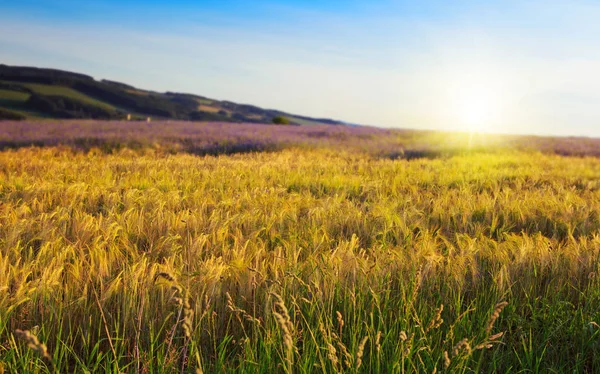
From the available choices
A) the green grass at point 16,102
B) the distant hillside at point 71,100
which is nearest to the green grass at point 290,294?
the distant hillside at point 71,100

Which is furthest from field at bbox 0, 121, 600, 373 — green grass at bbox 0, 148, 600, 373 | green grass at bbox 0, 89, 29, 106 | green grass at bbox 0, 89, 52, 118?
green grass at bbox 0, 89, 29, 106

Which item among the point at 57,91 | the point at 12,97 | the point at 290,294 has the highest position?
the point at 57,91

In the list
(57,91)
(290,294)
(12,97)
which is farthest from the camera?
(57,91)

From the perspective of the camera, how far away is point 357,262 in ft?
7.73

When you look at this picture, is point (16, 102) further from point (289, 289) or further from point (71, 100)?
point (289, 289)

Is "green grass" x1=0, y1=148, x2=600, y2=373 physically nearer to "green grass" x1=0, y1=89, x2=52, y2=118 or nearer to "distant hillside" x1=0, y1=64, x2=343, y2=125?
"distant hillside" x1=0, y1=64, x2=343, y2=125

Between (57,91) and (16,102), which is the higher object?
(57,91)

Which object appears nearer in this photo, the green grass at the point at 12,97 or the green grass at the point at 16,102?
the green grass at the point at 16,102

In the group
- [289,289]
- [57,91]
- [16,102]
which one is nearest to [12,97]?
[16,102]

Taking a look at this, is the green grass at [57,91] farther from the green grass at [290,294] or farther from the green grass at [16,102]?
the green grass at [290,294]

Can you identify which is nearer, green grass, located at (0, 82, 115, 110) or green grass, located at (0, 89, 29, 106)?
green grass, located at (0, 89, 29, 106)

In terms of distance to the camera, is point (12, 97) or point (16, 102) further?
point (12, 97)

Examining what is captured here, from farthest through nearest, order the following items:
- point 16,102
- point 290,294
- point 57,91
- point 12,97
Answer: point 57,91, point 12,97, point 16,102, point 290,294

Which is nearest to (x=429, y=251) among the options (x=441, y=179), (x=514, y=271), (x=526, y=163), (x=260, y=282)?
(x=514, y=271)
